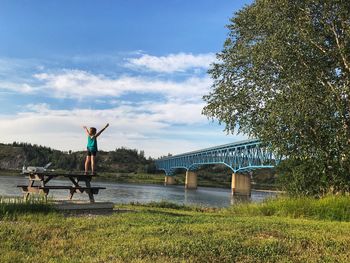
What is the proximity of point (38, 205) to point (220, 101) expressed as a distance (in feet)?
43.1

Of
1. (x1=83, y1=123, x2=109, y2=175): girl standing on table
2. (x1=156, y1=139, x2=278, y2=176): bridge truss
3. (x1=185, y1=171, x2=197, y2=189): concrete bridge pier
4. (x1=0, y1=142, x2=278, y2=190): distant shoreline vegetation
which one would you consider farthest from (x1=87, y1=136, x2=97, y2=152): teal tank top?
(x1=185, y1=171, x2=197, y2=189): concrete bridge pier

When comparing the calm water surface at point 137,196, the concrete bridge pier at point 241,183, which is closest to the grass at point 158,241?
the calm water surface at point 137,196

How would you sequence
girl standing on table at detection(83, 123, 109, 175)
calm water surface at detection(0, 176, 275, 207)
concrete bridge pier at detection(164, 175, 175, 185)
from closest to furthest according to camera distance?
1. girl standing on table at detection(83, 123, 109, 175)
2. calm water surface at detection(0, 176, 275, 207)
3. concrete bridge pier at detection(164, 175, 175, 185)

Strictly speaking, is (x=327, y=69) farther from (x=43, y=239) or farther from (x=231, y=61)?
(x=43, y=239)

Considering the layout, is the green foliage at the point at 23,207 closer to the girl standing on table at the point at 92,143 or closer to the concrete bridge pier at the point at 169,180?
the girl standing on table at the point at 92,143

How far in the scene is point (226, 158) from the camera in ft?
341

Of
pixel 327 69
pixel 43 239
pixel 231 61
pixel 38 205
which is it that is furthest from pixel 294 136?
pixel 43 239

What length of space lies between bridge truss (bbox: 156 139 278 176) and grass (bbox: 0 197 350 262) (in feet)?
180

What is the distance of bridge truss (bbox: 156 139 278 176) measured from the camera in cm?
8669

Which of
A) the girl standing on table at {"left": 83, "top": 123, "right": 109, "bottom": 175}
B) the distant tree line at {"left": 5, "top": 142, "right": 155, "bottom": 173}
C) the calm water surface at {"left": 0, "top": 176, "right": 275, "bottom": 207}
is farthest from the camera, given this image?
the distant tree line at {"left": 5, "top": 142, "right": 155, "bottom": 173}

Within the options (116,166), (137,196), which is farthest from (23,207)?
(116,166)

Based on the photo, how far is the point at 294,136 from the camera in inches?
695

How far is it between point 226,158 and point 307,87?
8740 cm

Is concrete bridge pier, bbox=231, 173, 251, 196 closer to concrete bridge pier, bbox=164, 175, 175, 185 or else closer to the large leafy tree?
concrete bridge pier, bbox=164, 175, 175, 185
